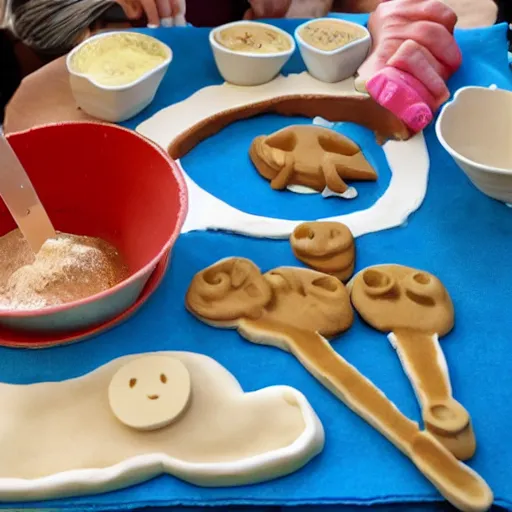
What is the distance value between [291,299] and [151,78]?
41 centimetres

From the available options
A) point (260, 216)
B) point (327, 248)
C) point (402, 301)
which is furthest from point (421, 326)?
point (260, 216)

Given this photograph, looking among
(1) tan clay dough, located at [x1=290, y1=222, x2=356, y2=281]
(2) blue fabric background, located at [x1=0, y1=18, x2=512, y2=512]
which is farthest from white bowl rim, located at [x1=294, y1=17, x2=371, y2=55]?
(1) tan clay dough, located at [x1=290, y1=222, x2=356, y2=281]

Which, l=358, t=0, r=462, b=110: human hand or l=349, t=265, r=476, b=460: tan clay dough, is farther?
l=358, t=0, r=462, b=110: human hand

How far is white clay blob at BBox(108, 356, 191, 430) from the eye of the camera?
1.78 ft

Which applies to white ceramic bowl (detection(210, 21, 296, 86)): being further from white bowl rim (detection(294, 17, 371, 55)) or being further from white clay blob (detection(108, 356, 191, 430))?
white clay blob (detection(108, 356, 191, 430))

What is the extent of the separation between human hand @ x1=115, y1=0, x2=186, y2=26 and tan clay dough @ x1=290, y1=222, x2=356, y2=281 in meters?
0.53

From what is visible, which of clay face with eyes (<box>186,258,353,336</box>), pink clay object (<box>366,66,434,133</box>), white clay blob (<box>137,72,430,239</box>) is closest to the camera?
clay face with eyes (<box>186,258,353,336</box>)

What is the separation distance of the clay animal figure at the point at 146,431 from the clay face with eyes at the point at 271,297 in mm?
73

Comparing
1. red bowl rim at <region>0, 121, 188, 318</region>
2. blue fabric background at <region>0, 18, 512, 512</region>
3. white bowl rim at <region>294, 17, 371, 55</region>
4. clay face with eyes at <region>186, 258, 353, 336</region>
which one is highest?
red bowl rim at <region>0, 121, 188, 318</region>

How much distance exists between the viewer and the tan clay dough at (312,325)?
0.53 m

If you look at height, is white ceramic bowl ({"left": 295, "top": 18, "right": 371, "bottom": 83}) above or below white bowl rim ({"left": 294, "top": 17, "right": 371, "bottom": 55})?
below

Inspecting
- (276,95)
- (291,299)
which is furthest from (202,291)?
(276,95)

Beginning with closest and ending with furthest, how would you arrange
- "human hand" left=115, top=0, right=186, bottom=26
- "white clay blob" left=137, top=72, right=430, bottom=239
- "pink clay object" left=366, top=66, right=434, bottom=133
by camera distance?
"white clay blob" left=137, top=72, right=430, bottom=239, "pink clay object" left=366, top=66, right=434, bottom=133, "human hand" left=115, top=0, right=186, bottom=26

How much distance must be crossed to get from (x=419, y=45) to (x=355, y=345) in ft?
1.63
